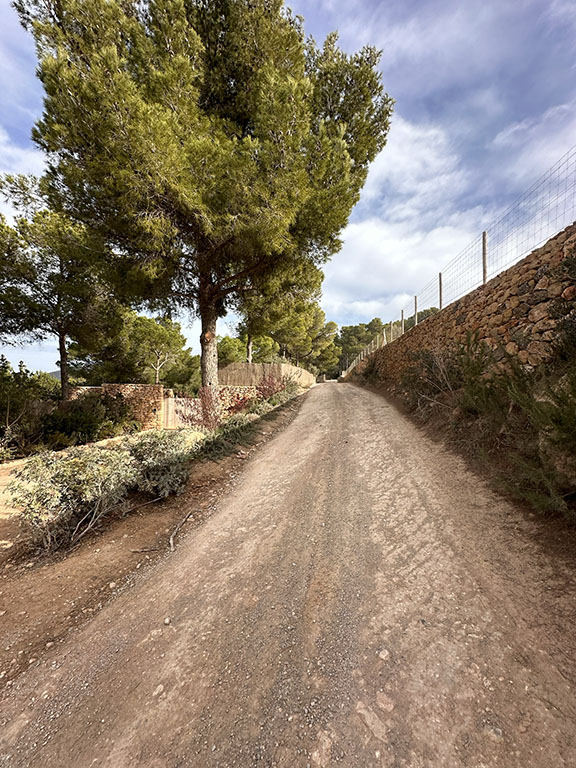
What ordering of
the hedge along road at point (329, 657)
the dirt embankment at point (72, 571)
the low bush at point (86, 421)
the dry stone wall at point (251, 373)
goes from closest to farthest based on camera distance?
the hedge along road at point (329, 657)
the dirt embankment at point (72, 571)
the low bush at point (86, 421)
the dry stone wall at point (251, 373)

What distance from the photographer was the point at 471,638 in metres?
1.51

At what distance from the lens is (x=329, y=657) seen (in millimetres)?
1500

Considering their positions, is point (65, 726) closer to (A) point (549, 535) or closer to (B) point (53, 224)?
(A) point (549, 535)

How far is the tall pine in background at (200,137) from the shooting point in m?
4.88

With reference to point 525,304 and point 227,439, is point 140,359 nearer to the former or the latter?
point 227,439

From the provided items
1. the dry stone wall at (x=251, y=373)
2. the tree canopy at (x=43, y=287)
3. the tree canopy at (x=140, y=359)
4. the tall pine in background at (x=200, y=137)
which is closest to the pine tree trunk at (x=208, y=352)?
the tall pine in background at (x=200, y=137)

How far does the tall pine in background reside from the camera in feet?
16.0

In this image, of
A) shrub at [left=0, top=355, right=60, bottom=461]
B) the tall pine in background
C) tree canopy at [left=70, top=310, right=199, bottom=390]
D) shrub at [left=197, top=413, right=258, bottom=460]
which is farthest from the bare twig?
tree canopy at [left=70, top=310, right=199, bottom=390]

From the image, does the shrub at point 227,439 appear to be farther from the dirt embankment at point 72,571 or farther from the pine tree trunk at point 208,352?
the pine tree trunk at point 208,352

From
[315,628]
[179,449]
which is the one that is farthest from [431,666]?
[179,449]

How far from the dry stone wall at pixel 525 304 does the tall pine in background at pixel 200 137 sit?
3952mm

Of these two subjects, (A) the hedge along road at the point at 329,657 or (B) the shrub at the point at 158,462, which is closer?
(A) the hedge along road at the point at 329,657

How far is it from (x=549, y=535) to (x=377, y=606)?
1.45 m

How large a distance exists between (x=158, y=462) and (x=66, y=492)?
97 cm
